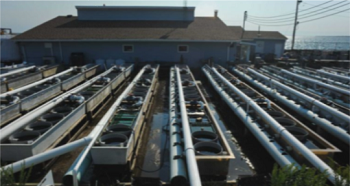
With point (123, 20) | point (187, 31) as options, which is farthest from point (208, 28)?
point (123, 20)

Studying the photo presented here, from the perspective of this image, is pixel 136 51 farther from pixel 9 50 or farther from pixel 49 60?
pixel 9 50

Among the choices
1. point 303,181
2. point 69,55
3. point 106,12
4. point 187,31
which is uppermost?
point 106,12

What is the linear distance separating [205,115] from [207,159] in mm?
2509

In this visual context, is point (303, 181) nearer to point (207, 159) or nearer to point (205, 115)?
point (207, 159)

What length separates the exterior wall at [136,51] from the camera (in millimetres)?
16922

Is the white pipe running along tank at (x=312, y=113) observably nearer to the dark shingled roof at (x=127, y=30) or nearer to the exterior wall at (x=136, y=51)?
the exterior wall at (x=136, y=51)

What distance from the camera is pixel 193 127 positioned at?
19.7 feet

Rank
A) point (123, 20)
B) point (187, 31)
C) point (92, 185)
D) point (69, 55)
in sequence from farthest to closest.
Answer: point (123, 20), point (187, 31), point (69, 55), point (92, 185)

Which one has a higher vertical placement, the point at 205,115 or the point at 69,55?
the point at 69,55

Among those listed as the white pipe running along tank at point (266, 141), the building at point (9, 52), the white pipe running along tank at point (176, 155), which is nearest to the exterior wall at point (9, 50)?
the building at point (9, 52)

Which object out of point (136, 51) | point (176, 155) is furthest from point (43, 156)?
point (136, 51)

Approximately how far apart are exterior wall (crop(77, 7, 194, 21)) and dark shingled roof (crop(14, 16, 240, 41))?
0.78 m

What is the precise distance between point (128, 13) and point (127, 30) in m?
3.68

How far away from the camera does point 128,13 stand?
21.1 m
